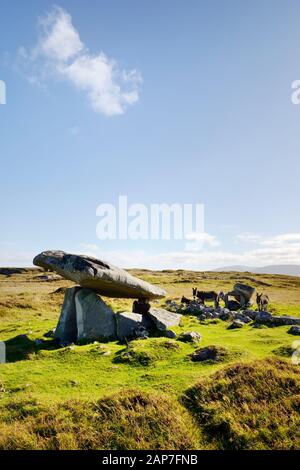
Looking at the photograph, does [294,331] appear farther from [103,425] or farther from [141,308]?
[103,425]

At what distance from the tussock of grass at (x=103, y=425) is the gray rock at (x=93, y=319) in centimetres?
848

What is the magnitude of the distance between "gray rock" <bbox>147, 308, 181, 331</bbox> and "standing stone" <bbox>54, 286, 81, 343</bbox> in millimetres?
4549

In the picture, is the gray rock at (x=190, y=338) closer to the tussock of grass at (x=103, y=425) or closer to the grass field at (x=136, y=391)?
the grass field at (x=136, y=391)

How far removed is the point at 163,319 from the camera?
21.7m

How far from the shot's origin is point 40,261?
20750 millimetres

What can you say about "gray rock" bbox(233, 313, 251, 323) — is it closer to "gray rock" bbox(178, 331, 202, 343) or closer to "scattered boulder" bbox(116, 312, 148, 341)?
"gray rock" bbox(178, 331, 202, 343)

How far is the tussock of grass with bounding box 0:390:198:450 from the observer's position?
930cm

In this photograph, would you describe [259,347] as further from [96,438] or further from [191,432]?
[96,438]

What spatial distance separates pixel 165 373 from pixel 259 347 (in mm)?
5388

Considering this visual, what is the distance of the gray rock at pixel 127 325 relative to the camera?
19.7 metres

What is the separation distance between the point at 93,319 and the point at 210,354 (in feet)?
25.8

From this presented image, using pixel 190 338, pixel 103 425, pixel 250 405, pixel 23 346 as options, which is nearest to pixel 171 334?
pixel 190 338
